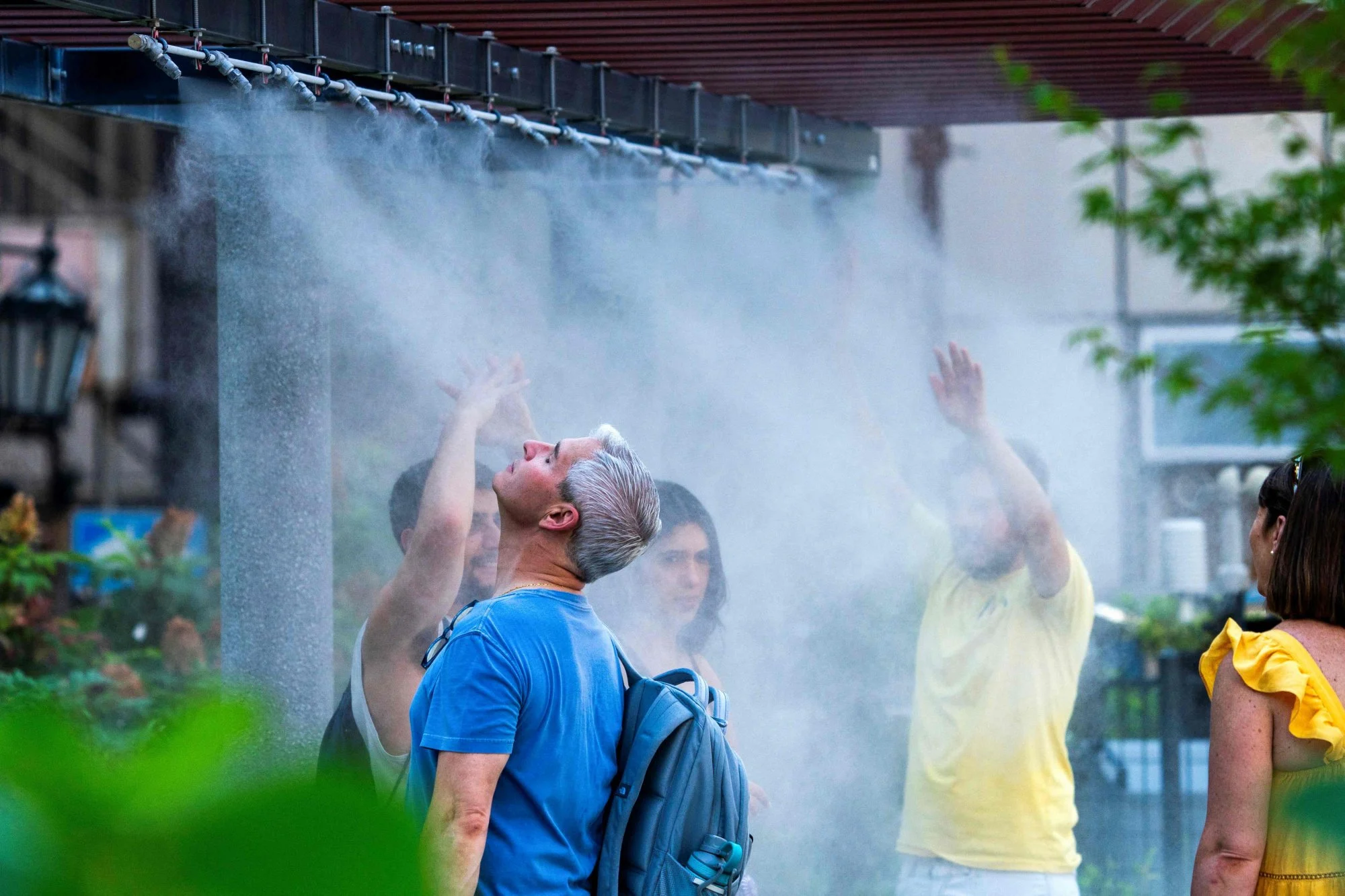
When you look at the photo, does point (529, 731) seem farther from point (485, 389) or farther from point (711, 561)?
point (711, 561)

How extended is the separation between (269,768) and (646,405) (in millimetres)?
4186

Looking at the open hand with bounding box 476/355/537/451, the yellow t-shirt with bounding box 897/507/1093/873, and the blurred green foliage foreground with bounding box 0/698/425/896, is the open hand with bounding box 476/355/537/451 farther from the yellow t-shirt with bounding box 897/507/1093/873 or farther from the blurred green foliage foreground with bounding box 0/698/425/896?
the blurred green foliage foreground with bounding box 0/698/425/896

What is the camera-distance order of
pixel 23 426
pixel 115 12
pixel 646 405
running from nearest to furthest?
pixel 115 12 → pixel 646 405 → pixel 23 426

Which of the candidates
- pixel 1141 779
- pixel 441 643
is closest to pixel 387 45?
pixel 441 643

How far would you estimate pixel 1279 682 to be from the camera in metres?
2.21

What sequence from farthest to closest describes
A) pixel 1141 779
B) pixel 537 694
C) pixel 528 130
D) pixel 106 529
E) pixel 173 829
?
pixel 106 529 < pixel 1141 779 < pixel 528 130 < pixel 537 694 < pixel 173 829

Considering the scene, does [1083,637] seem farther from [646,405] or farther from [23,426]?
[23,426]

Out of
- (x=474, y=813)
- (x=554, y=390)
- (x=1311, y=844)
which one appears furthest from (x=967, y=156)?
(x=1311, y=844)

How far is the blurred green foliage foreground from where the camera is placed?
0.43 meters

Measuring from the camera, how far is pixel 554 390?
14.4ft

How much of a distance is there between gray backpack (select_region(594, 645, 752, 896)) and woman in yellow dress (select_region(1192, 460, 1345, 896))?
0.73 meters

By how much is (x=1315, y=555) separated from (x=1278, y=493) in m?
0.16

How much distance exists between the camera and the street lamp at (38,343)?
4.98 meters

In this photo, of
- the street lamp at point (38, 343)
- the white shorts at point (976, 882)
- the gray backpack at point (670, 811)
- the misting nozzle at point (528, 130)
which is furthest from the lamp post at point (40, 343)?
the gray backpack at point (670, 811)
